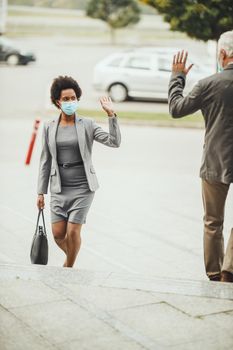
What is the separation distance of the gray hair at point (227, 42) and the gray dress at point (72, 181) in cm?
145

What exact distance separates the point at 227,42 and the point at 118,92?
68.6ft

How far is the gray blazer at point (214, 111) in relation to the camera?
20.3 ft

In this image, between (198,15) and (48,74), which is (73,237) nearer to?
(198,15)

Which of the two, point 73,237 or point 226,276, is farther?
point 73,237

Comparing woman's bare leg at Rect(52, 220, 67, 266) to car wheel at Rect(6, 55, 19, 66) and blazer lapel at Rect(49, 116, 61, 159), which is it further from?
car wheel at Rect(6, 55, 19, 66)

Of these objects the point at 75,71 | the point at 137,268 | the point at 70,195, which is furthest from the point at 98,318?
the point at 75,71

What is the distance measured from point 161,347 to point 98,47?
5275 centimetres

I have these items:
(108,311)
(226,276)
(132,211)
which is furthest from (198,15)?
(108,311)

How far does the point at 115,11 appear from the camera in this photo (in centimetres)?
6178

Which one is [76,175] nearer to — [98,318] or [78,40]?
[98,318]

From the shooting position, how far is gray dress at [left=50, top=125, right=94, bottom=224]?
6820 mm

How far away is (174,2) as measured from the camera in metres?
21.5

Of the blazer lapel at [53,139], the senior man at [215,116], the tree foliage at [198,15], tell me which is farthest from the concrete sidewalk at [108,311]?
the tree foliage at [198,15]

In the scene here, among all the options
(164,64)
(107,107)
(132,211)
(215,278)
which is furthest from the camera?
(164,64)
